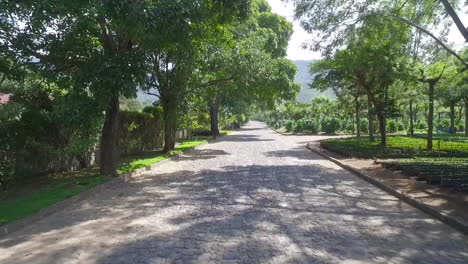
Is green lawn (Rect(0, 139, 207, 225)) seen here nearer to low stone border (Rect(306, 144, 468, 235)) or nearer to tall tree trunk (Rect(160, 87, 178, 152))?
tall tree trunk (Rect(160, 87, 178, 152))

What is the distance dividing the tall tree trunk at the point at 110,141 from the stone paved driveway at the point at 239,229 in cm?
188

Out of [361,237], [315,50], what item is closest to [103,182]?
[361,237]

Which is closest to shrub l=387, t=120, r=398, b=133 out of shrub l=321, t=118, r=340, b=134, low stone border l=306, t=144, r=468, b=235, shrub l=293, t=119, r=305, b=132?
shrub l=321, t=118, r=340, b=134

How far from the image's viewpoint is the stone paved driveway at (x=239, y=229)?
4762mm

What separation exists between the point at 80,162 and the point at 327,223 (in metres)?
10.5

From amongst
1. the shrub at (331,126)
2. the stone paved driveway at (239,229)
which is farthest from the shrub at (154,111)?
the shrub at (331,126)

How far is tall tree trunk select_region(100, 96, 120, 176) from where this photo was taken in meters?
11.6

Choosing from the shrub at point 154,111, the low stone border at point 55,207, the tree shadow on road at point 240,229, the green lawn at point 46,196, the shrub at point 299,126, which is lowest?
the tree shadow on road at point 240,229

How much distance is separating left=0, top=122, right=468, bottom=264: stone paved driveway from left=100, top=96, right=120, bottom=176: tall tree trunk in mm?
1883

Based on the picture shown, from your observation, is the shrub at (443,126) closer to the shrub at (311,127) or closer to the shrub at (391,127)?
the shrub at (391,127)

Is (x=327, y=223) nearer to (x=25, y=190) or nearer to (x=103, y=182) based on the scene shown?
(x=103, y=182)

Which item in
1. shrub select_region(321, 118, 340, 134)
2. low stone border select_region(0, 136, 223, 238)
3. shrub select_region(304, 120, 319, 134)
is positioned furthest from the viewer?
shrub select_region(304, 120, 319, 134)

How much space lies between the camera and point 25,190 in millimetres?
9547

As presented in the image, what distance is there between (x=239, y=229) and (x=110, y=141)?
7.20 meters
